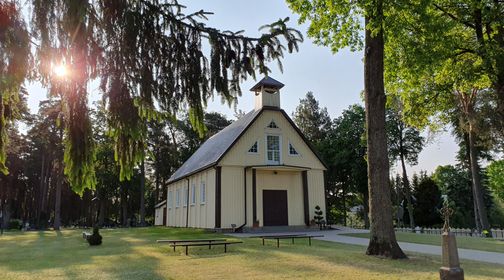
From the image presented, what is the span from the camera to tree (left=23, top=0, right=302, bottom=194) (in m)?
4.93

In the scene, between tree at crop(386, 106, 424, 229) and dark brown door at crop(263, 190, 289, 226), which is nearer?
dark brown door at crop(263, 190, 289, 226)

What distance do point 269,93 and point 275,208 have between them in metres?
7.40

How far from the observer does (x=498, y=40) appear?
51.6 feet

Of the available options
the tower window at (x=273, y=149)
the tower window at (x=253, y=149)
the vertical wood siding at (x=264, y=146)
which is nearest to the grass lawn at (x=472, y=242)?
the vertical wood siding at (x=264, y=146)

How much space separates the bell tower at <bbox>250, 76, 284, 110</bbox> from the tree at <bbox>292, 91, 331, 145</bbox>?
74.7 feet

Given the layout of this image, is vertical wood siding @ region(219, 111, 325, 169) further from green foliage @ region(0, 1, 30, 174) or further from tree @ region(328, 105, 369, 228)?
green foliage @ region(0, 1, 30, 174)

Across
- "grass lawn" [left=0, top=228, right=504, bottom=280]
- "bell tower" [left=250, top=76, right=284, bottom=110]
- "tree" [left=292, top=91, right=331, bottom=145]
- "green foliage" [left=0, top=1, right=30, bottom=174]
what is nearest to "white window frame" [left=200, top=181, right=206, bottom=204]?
"bell tower" [left=250, top=76, right=284, bottom=110]

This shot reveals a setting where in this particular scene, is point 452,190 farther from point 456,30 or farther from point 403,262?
point 403,262

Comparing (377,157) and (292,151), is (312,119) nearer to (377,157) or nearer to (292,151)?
(292,151)

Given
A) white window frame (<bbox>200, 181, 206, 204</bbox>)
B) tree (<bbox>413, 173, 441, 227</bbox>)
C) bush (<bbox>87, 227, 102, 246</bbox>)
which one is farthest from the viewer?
tree (<bbox>413, 173, 441, 227</bbox>)

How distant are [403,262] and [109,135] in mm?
7423

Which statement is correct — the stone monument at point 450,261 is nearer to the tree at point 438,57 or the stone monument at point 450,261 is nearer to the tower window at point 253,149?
the tree at point 438,57

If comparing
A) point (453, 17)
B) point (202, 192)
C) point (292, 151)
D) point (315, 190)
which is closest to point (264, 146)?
point (292, 151)

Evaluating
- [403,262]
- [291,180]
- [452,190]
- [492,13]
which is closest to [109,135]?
[403,262]
